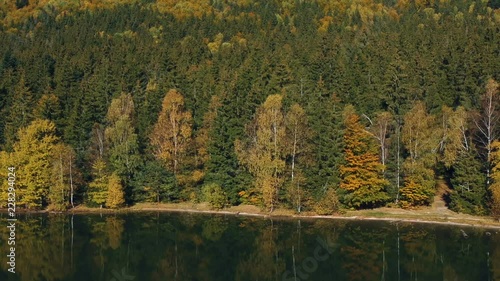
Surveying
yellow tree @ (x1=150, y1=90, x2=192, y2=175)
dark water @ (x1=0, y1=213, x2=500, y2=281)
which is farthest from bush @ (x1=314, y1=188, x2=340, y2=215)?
yellow tree @ (x1=150, y1=90, x2=192, y2=175)

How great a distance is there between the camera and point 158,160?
8650 cm

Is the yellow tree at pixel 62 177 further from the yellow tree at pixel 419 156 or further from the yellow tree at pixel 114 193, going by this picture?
the yellow tree at pixel 419 156

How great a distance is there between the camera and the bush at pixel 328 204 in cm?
7450

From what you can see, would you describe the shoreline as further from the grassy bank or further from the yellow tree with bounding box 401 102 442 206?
the yellow tree with bounding box 401 102 442 206

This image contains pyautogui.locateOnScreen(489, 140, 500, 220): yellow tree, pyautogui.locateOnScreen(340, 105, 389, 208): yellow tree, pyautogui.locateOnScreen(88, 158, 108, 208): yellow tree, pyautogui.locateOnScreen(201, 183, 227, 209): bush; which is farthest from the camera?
pyautogui.locateOnScreen(88, 158, 108, 208): yellow tree

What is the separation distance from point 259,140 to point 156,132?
18.9 m

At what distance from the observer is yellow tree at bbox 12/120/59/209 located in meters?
80.9

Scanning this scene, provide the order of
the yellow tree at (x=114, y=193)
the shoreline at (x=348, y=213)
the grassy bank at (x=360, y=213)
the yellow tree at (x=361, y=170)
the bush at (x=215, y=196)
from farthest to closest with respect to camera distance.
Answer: the yellow tree at (x=114, y=193) < the bush at (x=215, y=196) < the yellow tree at (x=361, y=170) < the grassy bank at (x=360, y=213) < the shoreline at (x=348, y=213)

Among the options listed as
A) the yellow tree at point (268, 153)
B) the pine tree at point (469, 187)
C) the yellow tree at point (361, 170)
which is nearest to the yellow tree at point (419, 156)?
the pine tree at point (469, 187)

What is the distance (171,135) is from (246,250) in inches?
1412

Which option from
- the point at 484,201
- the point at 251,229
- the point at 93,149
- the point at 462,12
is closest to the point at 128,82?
the point at 93,149

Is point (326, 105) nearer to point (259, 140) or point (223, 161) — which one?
point (259, 140)

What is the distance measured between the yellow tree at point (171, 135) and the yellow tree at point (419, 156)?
34777 mm

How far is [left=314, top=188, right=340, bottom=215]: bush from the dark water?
473cm
